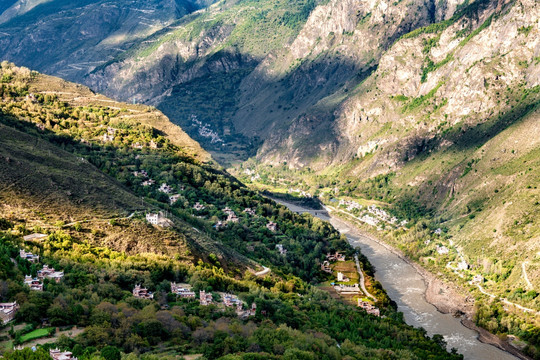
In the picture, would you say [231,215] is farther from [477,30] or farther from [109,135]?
[477,30]

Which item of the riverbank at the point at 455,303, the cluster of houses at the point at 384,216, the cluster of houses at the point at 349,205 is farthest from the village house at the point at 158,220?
the cluster of houses at the point at 349,205

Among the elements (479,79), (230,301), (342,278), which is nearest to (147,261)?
(230,301)

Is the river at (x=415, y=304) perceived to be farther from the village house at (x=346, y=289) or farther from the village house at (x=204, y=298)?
the village house at (x=204, y=298)

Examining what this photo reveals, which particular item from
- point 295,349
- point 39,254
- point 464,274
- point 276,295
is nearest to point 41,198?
point 39,254

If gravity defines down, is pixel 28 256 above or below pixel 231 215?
above

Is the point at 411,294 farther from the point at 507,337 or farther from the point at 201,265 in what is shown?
the point at 201,265

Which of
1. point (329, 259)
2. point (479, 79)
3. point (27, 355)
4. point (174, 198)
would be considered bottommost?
point (329, 259)
